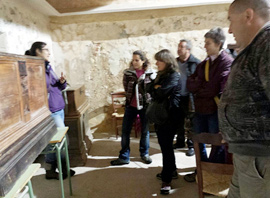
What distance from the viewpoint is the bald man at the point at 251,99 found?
3.22 ft

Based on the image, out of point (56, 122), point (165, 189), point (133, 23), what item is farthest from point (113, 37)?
point (165, 189)

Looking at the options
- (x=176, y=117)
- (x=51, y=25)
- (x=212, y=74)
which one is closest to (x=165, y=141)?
(x=176, y=117)

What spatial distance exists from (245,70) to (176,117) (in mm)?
1201

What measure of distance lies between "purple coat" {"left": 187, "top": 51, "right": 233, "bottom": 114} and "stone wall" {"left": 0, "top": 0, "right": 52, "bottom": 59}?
2.22 m

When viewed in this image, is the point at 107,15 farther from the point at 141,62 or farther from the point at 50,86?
the point at 50,86

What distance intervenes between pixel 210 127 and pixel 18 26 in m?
2.76

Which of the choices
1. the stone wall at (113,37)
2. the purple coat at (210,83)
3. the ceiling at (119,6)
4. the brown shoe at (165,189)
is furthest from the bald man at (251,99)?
the stone wall at (113,37)

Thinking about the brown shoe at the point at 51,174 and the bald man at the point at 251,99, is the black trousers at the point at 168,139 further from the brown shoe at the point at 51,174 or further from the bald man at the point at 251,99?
the brown shoe at the point at 51,174

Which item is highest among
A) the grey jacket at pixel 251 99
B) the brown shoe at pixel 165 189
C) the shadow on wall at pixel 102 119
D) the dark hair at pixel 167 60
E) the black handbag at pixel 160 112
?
the dark hair at pixel 167 60

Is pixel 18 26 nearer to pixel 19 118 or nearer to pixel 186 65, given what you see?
pixel 19 118

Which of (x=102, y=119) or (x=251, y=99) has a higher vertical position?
(x=251, y=99)

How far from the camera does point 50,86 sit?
2453 millimetres

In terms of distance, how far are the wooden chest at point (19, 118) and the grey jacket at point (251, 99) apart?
112 centimetres

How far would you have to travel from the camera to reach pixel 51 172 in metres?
2.68
